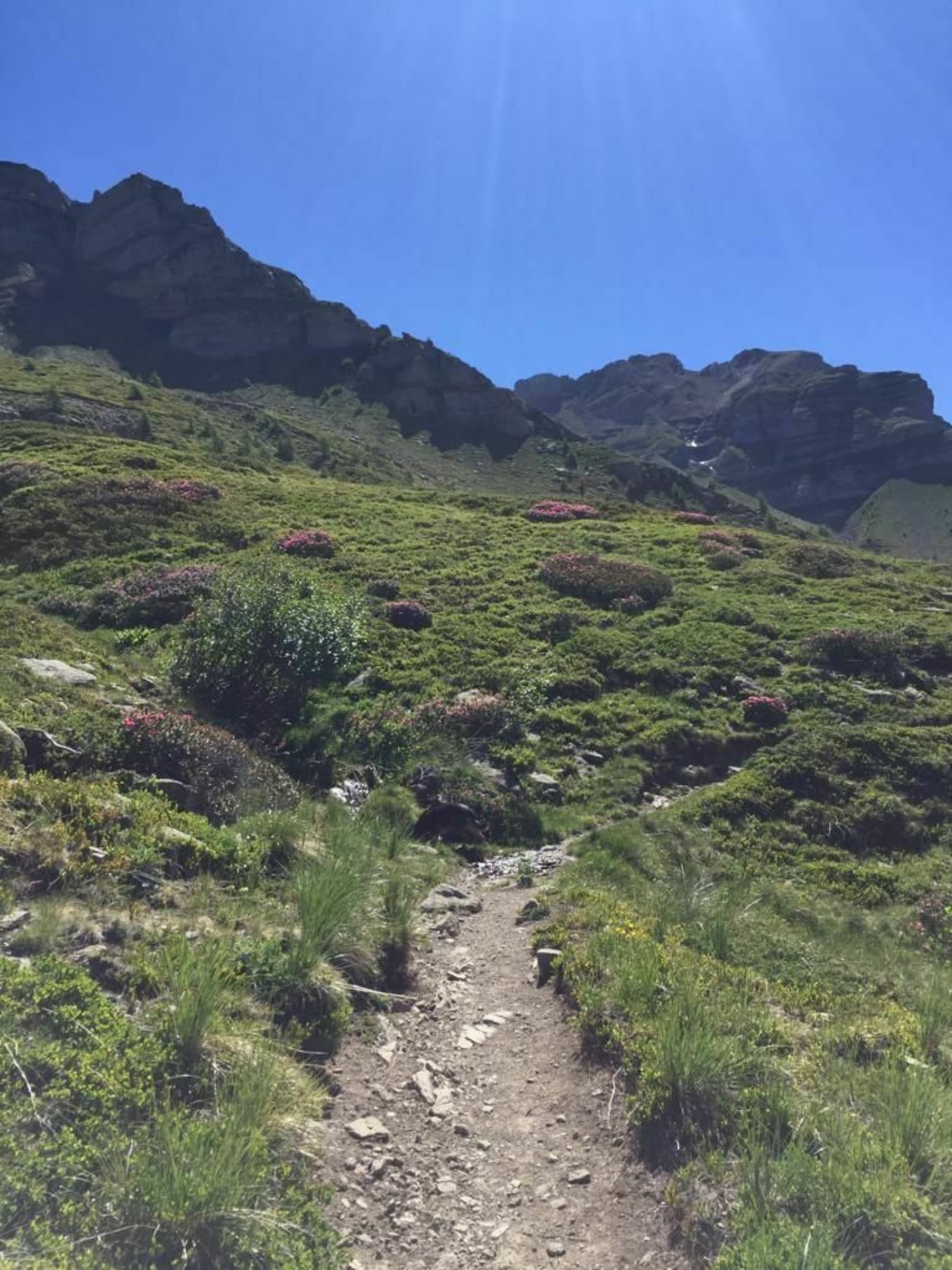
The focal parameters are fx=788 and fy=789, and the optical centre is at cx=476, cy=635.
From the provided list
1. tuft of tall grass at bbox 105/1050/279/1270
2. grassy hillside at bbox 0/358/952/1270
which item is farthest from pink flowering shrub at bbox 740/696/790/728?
tuft of tall grass at bbox 105/1050/279/1270

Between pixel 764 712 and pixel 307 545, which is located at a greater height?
pixel 307 545

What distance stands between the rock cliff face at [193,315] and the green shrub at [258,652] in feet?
406

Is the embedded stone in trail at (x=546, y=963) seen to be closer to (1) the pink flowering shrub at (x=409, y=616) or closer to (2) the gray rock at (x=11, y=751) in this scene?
(2) the gray rock at (x=11, y=751)

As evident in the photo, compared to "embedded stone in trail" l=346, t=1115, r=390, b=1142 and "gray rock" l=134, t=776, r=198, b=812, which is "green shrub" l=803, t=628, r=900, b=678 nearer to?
"gray rock" l=134, t=776, r=198, b=812

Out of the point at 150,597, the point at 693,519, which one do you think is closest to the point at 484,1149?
the point at 150,597

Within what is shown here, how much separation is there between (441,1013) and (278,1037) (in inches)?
78.7

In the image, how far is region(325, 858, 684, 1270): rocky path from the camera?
4531 mm

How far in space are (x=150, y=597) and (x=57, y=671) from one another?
8.33 m

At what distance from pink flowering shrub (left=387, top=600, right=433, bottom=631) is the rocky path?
14444 millimetres

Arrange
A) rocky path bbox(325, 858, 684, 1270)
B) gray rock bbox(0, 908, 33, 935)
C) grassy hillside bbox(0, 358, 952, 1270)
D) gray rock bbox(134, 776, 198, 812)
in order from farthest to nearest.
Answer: gray rock bbox(134, 776, 198, 812) → gray rock bbox(0, 908, 33, 935) → rocky path bbox(325, 858, 684, 1270) → grassy hillside bbox(0, 358, 952, 1270)

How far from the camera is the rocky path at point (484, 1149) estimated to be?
4.53 m

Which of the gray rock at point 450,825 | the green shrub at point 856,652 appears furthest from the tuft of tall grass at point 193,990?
the green shrub at point 856,652

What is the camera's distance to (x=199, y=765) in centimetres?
1024

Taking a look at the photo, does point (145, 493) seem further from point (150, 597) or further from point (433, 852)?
point (433, 852)
